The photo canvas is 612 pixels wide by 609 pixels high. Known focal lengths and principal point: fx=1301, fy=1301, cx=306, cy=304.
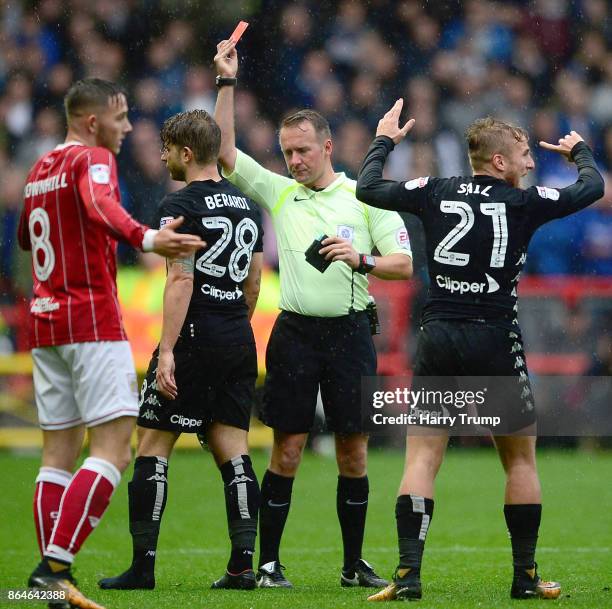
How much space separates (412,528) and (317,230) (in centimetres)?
165

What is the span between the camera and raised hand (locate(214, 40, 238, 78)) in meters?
6.46

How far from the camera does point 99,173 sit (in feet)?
16.4

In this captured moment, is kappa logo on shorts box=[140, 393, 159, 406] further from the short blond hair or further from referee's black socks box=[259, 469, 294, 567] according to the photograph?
the short blond hair

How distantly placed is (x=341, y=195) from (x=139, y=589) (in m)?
2.14

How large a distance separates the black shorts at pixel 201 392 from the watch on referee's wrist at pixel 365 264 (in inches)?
29.1

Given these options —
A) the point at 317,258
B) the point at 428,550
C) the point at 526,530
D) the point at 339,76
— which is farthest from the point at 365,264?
the point at 339,76

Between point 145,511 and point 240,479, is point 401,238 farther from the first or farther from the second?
point 145,511

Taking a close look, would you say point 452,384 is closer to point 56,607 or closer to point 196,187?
point 196,187

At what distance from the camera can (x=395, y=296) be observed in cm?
1297

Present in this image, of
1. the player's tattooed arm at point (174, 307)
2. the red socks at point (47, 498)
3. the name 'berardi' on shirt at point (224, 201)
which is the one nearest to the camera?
the red socks at point (47, 498)

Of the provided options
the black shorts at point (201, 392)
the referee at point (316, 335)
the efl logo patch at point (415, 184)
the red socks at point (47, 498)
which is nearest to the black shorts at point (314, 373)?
the referee at point (316, 335)

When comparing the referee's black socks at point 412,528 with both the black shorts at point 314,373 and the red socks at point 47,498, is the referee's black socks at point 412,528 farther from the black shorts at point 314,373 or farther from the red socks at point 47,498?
the red socks at point 47,498

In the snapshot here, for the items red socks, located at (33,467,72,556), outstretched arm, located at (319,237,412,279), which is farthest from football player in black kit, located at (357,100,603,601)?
red socks, located at (33,467,72,556)

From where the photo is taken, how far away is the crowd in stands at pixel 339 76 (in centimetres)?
1362
